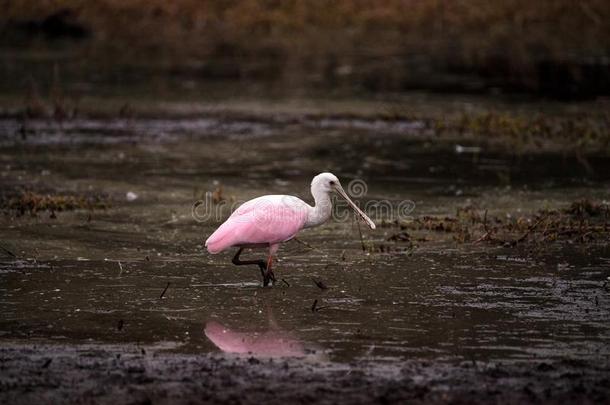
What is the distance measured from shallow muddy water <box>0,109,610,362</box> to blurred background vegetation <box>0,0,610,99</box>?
17.5ft

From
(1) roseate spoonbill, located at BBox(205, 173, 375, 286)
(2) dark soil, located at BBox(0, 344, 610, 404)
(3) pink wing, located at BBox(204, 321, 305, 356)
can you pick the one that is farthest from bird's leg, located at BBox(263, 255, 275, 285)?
(2) dark soil, located at BBox(0, 344, 610, 404)

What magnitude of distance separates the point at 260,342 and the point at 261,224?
5.69 ft

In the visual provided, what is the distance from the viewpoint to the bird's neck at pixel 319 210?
31.4 feet

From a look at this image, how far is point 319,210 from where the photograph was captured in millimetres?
9586

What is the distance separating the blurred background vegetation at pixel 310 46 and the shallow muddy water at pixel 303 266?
5.34 meters

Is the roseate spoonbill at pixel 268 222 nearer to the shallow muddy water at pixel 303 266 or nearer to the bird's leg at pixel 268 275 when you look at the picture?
the bird's leg at pixel 268 275

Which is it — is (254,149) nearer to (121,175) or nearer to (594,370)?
(121,175)

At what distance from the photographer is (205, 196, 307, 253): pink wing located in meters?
9.20

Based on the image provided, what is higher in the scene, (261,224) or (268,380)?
(261,224)

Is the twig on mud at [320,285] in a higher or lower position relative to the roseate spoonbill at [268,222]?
lower

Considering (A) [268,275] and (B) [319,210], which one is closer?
(A) [268,275]

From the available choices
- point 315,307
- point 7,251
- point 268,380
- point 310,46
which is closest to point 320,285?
point 315,307

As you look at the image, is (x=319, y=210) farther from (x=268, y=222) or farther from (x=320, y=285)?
(x=320, y=285)

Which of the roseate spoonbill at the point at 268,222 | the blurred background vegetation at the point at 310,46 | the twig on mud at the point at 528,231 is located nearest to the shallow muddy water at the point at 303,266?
the twig on mud at the point at 528,231
